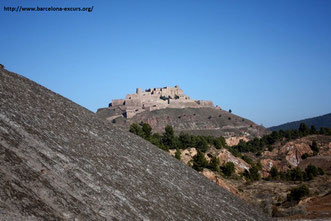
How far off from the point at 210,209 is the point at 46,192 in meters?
3.86

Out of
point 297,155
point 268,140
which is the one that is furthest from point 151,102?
point 297,155

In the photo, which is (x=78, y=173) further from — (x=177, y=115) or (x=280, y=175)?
(x=177, y=115)

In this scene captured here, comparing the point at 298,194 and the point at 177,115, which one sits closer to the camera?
the point at 298,194

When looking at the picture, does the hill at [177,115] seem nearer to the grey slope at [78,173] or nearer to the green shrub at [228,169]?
the green shrub at [228,169]

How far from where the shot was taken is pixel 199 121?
459 feet

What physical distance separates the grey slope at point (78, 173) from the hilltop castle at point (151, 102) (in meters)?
141

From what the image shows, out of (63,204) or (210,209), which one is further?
(210,209)

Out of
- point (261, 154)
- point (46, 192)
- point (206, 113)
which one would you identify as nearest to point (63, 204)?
point (46, 192)

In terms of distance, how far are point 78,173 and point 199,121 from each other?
5376 inches

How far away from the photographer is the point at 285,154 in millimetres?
74562

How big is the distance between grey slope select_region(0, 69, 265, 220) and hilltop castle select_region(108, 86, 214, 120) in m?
141

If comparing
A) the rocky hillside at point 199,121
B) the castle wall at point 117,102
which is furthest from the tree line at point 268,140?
the castle wall at point 117,102

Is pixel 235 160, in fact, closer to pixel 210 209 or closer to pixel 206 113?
pixel 210 209

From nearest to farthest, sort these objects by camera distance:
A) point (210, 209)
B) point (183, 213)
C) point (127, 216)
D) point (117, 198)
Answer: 1. point (127, 216)
2. point (117, 198)
3. point (183, 213)
4. point (210, 209)
